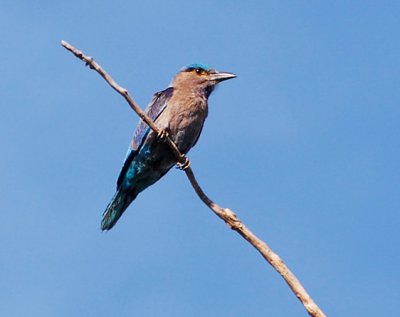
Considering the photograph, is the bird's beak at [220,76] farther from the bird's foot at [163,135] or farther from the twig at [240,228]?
the twig at [240,228]

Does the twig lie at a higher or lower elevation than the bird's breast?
lower

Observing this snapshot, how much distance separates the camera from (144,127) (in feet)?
29.1

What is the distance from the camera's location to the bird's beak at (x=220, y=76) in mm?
9623

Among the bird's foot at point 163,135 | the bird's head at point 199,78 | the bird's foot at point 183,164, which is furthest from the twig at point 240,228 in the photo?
the bird's head at point 199,78

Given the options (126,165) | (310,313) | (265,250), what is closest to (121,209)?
(126,165)

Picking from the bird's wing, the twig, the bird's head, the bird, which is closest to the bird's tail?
the bird

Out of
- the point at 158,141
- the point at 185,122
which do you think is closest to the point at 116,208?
the point at 158,141

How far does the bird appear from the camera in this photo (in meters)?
8.73

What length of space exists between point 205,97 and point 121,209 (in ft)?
4.95

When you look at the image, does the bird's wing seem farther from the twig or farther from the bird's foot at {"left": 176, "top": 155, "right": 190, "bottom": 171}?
the twig

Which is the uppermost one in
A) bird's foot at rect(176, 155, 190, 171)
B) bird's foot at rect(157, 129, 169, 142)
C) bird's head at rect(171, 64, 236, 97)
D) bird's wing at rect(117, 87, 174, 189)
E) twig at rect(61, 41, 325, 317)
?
bird's head at rect(171, 64, 236, 97)

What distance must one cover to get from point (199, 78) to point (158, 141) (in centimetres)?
130

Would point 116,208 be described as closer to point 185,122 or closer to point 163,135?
point 163,135

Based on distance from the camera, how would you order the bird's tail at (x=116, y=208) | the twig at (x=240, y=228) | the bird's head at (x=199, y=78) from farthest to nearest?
the bird's head at (x=199, y=78), the bird's tail at (x=116, y=208), the twig at (x=240, y=228)
